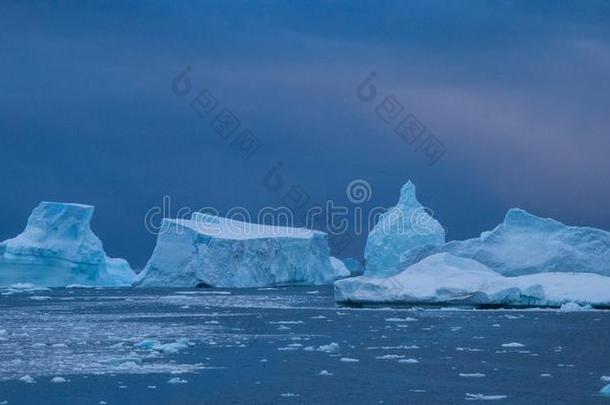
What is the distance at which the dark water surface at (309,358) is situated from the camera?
985 centimetres

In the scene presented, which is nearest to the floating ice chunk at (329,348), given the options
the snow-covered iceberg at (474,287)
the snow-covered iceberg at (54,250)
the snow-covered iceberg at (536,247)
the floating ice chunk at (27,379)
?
the floating ice chunk at (27,379)

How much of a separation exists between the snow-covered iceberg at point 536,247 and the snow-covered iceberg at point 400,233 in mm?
5117

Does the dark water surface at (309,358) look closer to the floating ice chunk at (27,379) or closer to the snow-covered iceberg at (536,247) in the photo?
the floating ice chunk at (27,379)

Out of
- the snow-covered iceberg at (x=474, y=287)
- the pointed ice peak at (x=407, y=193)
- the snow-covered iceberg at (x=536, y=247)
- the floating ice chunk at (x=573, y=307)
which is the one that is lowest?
the floating ice chunk at (x=573, y=307)

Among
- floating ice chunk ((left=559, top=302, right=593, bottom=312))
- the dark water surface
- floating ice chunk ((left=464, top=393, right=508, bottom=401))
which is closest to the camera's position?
floating ice chunk ((left=464, top=393, right=508, bottom=401))

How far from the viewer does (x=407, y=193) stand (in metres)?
35.8

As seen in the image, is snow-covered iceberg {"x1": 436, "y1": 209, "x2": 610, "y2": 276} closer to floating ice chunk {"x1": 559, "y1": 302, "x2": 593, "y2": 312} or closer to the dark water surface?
floating ice chunk {"x1": 559, "y1": 302, "x2": 593, "y2": 312}

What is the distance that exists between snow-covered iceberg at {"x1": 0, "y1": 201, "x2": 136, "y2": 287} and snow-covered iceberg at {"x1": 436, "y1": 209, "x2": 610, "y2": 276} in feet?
54.4

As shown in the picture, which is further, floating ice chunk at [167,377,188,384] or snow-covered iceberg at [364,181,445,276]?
snow-covered iceberg at [364,181,445,276]

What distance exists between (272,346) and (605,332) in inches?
255

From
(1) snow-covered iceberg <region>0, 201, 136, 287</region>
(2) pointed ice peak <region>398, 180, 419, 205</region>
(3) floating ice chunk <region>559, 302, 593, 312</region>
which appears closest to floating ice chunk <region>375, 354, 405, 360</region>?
(3) floating ice chunk <region>559, 302, 593, 312</region>

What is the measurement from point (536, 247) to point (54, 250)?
20.2 meters

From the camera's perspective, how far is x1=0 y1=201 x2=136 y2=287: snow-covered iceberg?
38906mm

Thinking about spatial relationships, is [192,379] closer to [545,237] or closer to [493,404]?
[493,404]
